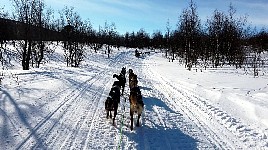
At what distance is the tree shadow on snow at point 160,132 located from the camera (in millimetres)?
6863

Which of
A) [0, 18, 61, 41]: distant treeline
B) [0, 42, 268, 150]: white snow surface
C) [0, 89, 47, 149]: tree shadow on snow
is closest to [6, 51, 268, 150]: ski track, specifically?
[0, 42, 268, 150]: white snow surface

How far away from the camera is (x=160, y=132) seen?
25.4ft

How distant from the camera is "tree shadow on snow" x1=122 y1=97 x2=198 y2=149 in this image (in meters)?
6.86

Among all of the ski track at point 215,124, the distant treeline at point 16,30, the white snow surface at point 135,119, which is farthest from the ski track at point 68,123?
the distant treeline at point 16,30

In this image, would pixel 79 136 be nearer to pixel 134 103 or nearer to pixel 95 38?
pixel 134 103

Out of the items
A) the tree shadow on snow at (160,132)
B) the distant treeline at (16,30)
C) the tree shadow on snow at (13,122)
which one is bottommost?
the tree shadow on snow at (160,132)

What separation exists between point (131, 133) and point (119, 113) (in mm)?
1973

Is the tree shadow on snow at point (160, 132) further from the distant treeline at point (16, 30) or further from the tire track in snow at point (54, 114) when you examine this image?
the distant treeline at point (16, 30)

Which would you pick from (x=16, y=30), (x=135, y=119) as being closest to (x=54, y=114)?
(x=135, y=119)

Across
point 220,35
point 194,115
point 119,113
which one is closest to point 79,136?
point 119,113

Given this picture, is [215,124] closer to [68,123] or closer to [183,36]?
[68,123]

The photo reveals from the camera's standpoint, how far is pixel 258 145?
6.89 metres

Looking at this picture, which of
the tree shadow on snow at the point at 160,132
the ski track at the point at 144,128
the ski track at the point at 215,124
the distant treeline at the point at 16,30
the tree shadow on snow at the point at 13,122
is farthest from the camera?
the distant treeline at the point at 16,30

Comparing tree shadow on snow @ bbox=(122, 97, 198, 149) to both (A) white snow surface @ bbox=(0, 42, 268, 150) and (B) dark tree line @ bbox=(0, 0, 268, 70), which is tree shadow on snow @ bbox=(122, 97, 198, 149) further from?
(B) dark tree line @ bbox=(0, 0, 268, 70)
